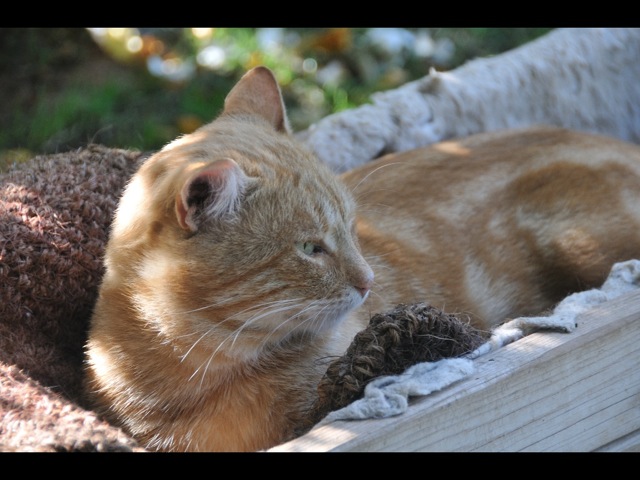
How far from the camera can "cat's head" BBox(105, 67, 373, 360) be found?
221 centimetres

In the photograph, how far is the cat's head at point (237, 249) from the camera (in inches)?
87.0

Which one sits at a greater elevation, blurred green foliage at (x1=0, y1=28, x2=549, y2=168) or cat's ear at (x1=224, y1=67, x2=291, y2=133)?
cat's ear at (x1=224, y1=67, x2=291, y2=133)

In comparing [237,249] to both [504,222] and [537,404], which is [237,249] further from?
[504,222]

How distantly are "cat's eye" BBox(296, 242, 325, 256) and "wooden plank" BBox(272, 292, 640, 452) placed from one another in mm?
509

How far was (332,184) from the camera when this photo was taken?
254 cm

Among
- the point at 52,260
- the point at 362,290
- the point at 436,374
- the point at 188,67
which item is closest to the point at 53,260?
the point at 52,260

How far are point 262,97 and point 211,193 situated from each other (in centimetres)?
83

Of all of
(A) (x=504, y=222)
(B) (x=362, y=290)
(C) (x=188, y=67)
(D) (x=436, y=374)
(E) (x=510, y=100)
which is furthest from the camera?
(C) (x=188, y=67)

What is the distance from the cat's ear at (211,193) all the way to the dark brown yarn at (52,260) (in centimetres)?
77

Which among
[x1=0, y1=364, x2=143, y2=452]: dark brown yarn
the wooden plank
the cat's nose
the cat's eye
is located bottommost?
the wooden plank

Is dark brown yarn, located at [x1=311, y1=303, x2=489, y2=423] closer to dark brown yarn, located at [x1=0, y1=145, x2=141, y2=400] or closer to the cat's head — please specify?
the cat's head

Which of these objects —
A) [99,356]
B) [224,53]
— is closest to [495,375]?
[99,356]

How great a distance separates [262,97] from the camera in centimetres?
287

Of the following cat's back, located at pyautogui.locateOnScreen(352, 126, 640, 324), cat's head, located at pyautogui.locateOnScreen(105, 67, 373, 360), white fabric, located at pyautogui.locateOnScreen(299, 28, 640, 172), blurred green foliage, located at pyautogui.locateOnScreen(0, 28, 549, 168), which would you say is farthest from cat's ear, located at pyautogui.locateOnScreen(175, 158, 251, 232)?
blurred green foliage, located at pyautogui.locateOnScreen(0, 28, 549, 168)
